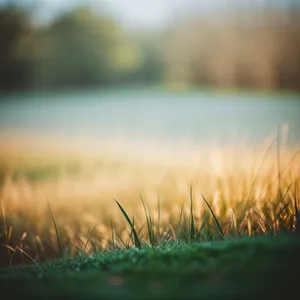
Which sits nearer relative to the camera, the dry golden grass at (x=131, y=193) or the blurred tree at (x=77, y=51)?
the dry golden grass at (x=131, y=193)

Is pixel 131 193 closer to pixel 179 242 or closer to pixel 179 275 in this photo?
pixel 179 242

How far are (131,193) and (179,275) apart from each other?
13.5 ft

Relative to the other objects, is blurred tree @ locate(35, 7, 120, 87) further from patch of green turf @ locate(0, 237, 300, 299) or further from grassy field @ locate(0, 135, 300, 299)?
patch of green turf @ locate(0, 237, 300, 299)

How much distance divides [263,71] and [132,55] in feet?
13.4

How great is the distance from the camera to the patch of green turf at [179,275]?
124 centimetres

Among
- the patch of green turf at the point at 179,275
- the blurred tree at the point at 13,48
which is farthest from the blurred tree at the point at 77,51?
the patch of green turf at the point at 179,275

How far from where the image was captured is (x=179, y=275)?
1.34m

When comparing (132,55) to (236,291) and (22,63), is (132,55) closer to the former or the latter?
(22,63)

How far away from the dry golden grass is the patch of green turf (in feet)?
1.50

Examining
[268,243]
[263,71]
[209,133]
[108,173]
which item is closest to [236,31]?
[263,71]

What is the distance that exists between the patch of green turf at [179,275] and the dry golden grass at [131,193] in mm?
456

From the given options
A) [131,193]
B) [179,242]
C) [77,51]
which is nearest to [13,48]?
[77,51]

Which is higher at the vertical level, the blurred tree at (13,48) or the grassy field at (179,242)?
the blurred tree at (13,48)

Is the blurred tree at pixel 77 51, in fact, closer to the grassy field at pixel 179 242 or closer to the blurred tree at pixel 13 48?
the blurred tree at pixel 13 48
